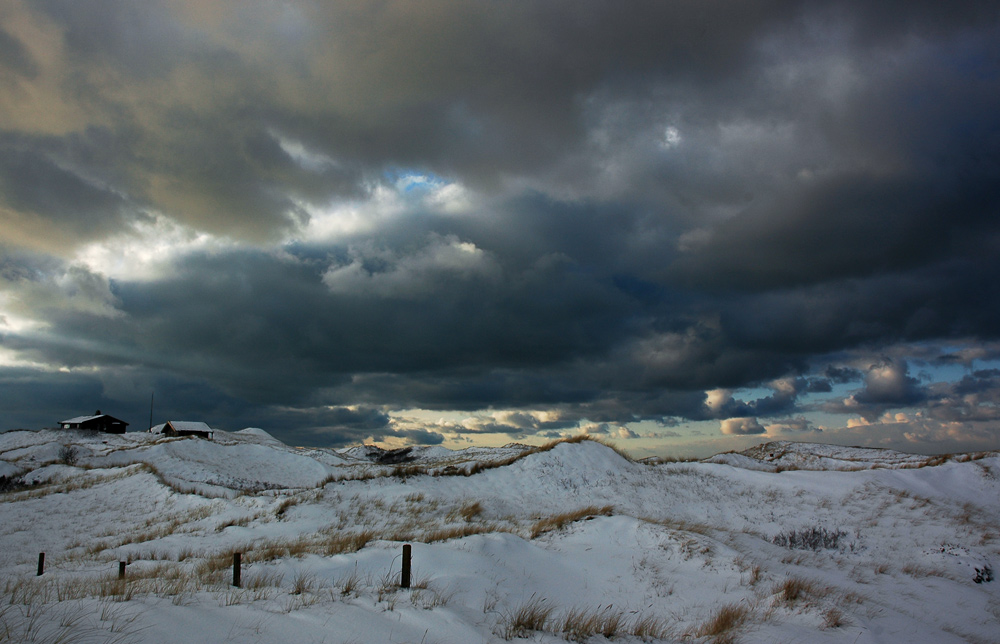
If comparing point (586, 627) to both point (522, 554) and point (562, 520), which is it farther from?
point (562, 520)

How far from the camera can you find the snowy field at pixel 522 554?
745 cm

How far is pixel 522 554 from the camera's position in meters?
13.1

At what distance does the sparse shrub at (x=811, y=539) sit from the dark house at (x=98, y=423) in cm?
8838

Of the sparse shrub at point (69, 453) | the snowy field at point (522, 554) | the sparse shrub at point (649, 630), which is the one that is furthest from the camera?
the sparse shrub at point (69, 453)

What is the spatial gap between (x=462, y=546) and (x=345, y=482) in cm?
1591

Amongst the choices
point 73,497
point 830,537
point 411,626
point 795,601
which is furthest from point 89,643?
point 73,497

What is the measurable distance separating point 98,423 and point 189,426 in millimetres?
14258

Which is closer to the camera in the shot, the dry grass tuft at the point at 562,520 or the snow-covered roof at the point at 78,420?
the dry grass tuft at the point at 562,520

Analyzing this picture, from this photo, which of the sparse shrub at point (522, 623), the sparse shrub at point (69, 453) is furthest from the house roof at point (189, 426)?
the sparse shrub at point (522, 623)

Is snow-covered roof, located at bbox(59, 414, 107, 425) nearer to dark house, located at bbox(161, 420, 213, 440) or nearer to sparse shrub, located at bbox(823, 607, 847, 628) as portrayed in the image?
dark house, located at bbox(161, 420, 213, 440)

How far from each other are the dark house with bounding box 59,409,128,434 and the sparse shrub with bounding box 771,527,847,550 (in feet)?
290

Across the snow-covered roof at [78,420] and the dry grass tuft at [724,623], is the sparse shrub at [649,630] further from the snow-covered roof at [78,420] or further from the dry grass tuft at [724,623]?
the snow-covered roof at [78,420]

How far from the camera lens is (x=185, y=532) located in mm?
20688

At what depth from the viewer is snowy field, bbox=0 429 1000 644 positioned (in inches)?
293
